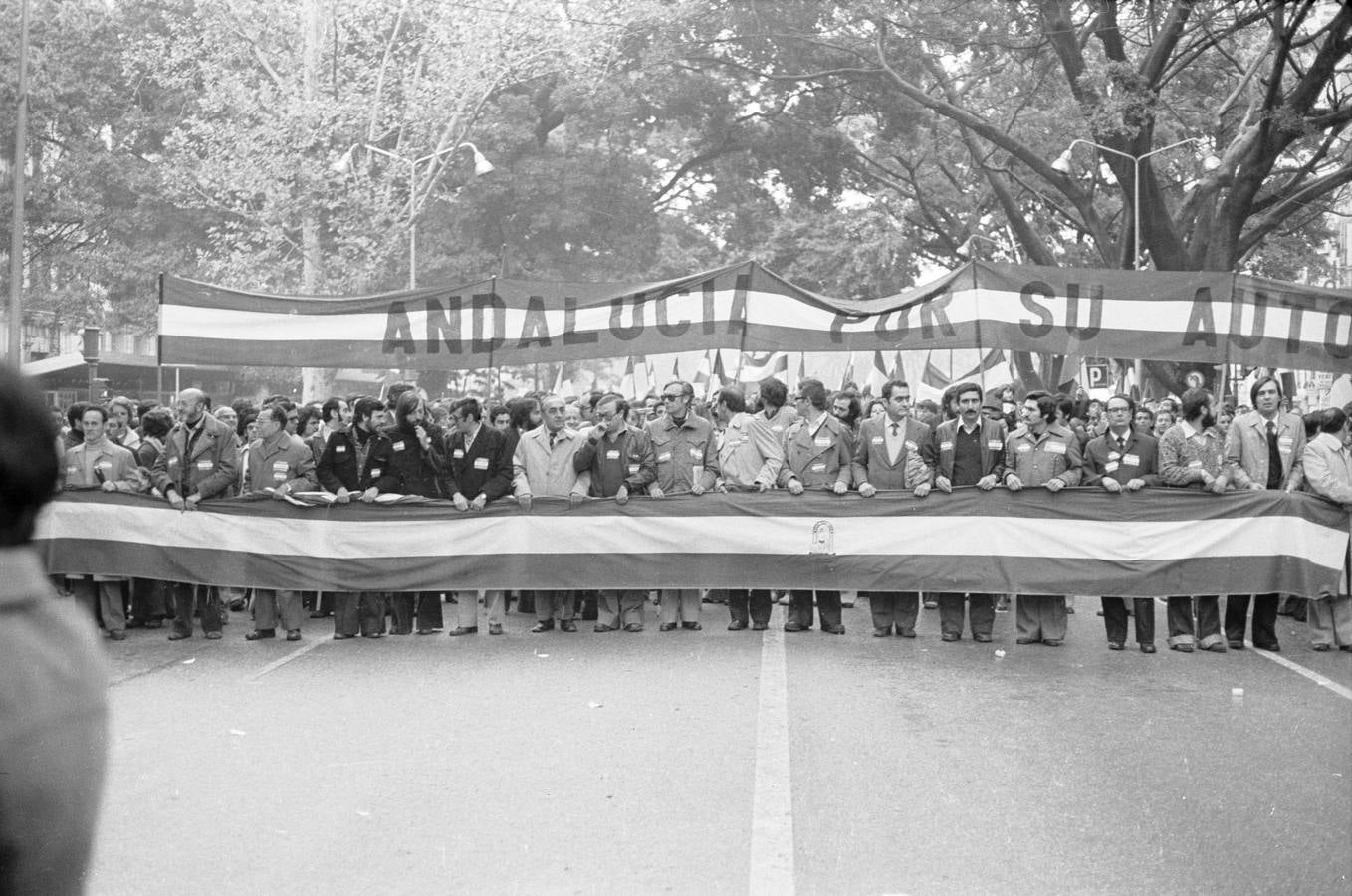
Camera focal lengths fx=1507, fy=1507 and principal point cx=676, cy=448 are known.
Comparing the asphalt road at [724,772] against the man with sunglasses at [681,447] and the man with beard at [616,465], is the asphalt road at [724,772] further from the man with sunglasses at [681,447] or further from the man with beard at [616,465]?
the man with sunglasses at [681,447]

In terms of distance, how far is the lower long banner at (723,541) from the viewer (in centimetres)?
1048

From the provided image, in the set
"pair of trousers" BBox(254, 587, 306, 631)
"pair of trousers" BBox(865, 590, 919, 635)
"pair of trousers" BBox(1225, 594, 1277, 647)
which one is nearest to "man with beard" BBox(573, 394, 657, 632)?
"pair of trousers" BBox(865, 590, 919, 635)

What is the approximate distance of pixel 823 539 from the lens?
10766 millimetres

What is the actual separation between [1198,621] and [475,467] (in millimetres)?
5303

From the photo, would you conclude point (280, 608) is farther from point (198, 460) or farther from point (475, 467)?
point (475, 467)

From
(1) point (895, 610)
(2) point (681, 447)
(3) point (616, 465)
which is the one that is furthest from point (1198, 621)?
(3) point (616, 465)

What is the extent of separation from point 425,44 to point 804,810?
33179 mm

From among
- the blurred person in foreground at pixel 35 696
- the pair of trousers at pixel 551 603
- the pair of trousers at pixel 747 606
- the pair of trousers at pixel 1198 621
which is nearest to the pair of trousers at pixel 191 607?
the pair of trousers at pixel 551 603

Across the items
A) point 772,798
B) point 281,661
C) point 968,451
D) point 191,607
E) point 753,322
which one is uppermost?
point 753,322

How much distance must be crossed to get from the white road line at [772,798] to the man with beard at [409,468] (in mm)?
3019

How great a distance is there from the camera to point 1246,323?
38.6 ft

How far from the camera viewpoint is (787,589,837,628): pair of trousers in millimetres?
10984

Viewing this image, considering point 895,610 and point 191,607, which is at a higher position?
point 895,610

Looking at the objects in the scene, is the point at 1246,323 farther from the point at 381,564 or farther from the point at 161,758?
the point at 161,758
